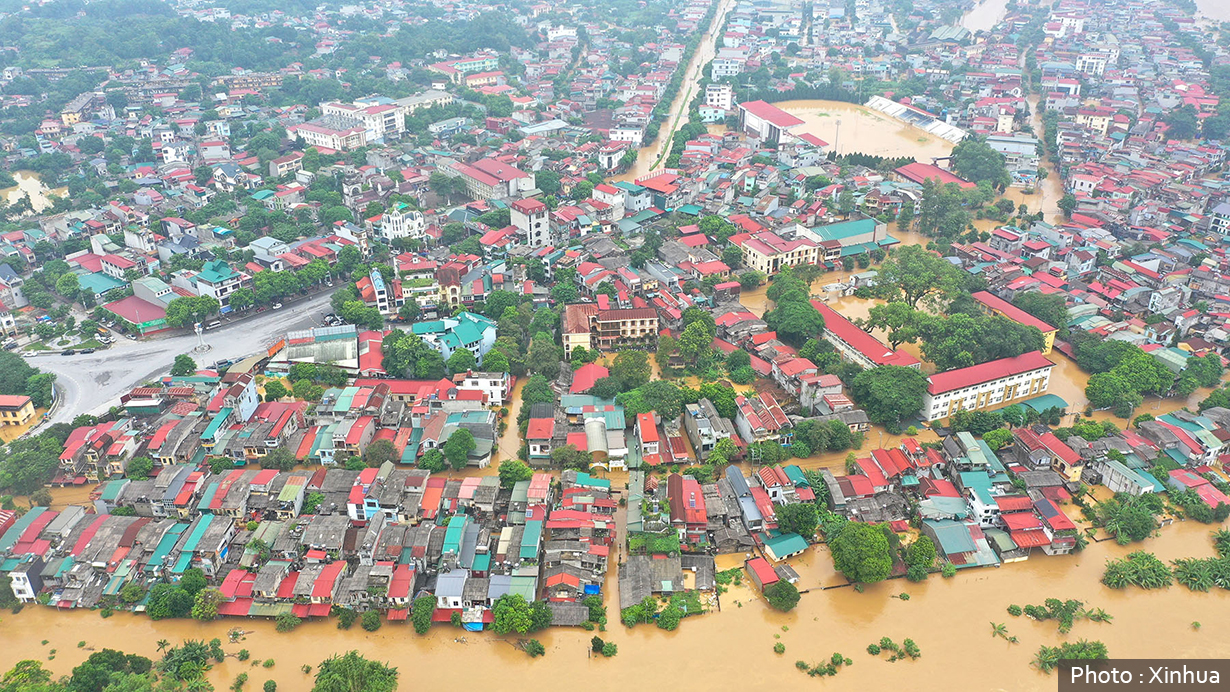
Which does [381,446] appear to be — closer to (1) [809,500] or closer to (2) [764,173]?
(1) [809,500]

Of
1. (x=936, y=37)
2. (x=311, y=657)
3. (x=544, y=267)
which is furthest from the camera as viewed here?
→ (x=936, y=37)

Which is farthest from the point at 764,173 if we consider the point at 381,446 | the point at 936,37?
the point at 936,37

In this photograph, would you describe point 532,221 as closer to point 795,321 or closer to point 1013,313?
point 795,321

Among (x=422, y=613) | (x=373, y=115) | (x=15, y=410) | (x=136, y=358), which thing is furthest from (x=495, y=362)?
(x=373, y=115)

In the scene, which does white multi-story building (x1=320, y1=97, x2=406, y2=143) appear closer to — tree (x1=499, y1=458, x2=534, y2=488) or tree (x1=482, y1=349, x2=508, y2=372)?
tree (x1=482, y1=349, x2=508, y2=372)

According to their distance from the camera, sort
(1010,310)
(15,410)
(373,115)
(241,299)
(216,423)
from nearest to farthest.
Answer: (216,423)
(15,410)
(1010,310)
(241,299)
(373,115)

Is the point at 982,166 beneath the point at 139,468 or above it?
above
